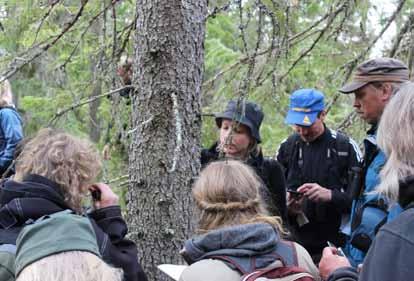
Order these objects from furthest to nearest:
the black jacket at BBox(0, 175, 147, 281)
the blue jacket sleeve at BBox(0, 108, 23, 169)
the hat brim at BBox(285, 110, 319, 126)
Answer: the blue jacket sleeve at BBox(0, 108, 23, 169), the hat brim at BBox(285, 110, 319, 126), the black jacket at BBox(0, 175, 147, 281)

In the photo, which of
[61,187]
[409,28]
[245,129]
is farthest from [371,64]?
[61,187]

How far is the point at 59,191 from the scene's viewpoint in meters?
2.85

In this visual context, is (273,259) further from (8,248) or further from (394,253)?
(8,248)

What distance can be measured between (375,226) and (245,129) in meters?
1.57

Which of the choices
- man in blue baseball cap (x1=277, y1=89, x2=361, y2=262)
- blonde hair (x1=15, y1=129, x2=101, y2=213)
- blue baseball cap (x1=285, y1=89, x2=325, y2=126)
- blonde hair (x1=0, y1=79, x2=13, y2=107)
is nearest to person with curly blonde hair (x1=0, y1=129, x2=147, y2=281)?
blonde hair (x1=15, y1=129, x2=101, y2=213)

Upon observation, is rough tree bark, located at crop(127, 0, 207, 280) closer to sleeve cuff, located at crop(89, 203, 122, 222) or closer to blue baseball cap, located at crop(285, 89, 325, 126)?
sleeve cuff, located at crop(89, 203, 122, 222)

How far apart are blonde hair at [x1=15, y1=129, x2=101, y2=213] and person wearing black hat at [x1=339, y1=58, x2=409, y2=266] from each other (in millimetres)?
1352

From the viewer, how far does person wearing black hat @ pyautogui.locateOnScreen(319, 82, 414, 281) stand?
2.00 m

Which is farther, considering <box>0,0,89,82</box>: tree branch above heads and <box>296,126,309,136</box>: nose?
<box>296,126,309,136</box>: nose

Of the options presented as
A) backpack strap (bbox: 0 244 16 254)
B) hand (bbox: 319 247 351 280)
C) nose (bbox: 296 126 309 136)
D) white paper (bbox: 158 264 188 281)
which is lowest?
white paper (bbox: 158 264 188 281)

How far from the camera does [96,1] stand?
16.2ft

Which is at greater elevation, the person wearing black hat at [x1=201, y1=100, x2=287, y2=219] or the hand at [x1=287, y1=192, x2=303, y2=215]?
the person wearing black hat at [x1=201, y1=100, x2=287, y2=219]

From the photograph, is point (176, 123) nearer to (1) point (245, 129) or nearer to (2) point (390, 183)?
(1) point (245, 129)

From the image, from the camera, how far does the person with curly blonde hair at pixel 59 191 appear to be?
2.73 m
